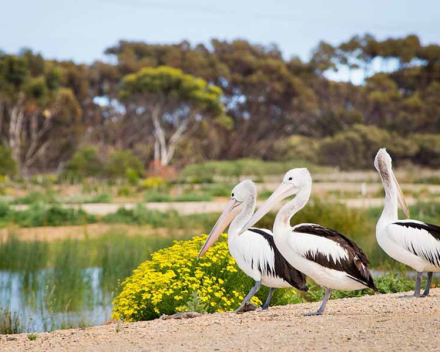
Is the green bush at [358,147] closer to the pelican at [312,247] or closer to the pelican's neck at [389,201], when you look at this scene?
the pelican's neck at [389,201]

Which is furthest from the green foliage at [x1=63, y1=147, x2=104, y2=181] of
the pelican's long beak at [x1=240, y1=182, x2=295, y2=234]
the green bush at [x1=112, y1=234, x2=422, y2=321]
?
the pelican's long beak at [x1=240, y1=182, x2=295, y2=234]

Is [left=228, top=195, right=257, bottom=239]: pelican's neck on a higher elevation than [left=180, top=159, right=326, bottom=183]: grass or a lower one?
higher

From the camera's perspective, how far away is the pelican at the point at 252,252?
613 centimetres

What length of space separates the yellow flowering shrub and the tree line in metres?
38.0

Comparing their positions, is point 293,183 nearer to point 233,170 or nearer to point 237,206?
point 237,206

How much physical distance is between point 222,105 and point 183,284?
4398 cm

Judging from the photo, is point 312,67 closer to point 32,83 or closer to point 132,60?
point 132,60

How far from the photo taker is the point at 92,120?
54.5 m

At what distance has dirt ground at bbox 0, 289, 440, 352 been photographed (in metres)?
5.14

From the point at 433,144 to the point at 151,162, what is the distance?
18.2m

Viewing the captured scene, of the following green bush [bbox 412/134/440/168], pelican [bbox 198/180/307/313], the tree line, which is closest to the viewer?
pelican [bbox 198/180/307/313]

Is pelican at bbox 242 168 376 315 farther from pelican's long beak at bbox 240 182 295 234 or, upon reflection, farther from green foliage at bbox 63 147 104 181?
green foliage at bbox 63 147 104 181

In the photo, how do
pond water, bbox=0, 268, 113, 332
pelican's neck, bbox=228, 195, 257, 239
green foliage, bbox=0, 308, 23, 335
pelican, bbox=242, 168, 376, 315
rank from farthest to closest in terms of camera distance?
pond water, bbox=0, 268, 113, 332
green foliage, bbox=0, 308, 23, 335
pelican's neck, bbox=228, 195, 257, 239
pelican, bbox=242, 168, 376, 315

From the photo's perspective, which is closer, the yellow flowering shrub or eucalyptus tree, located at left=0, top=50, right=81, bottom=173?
the yellow flowering shrub
